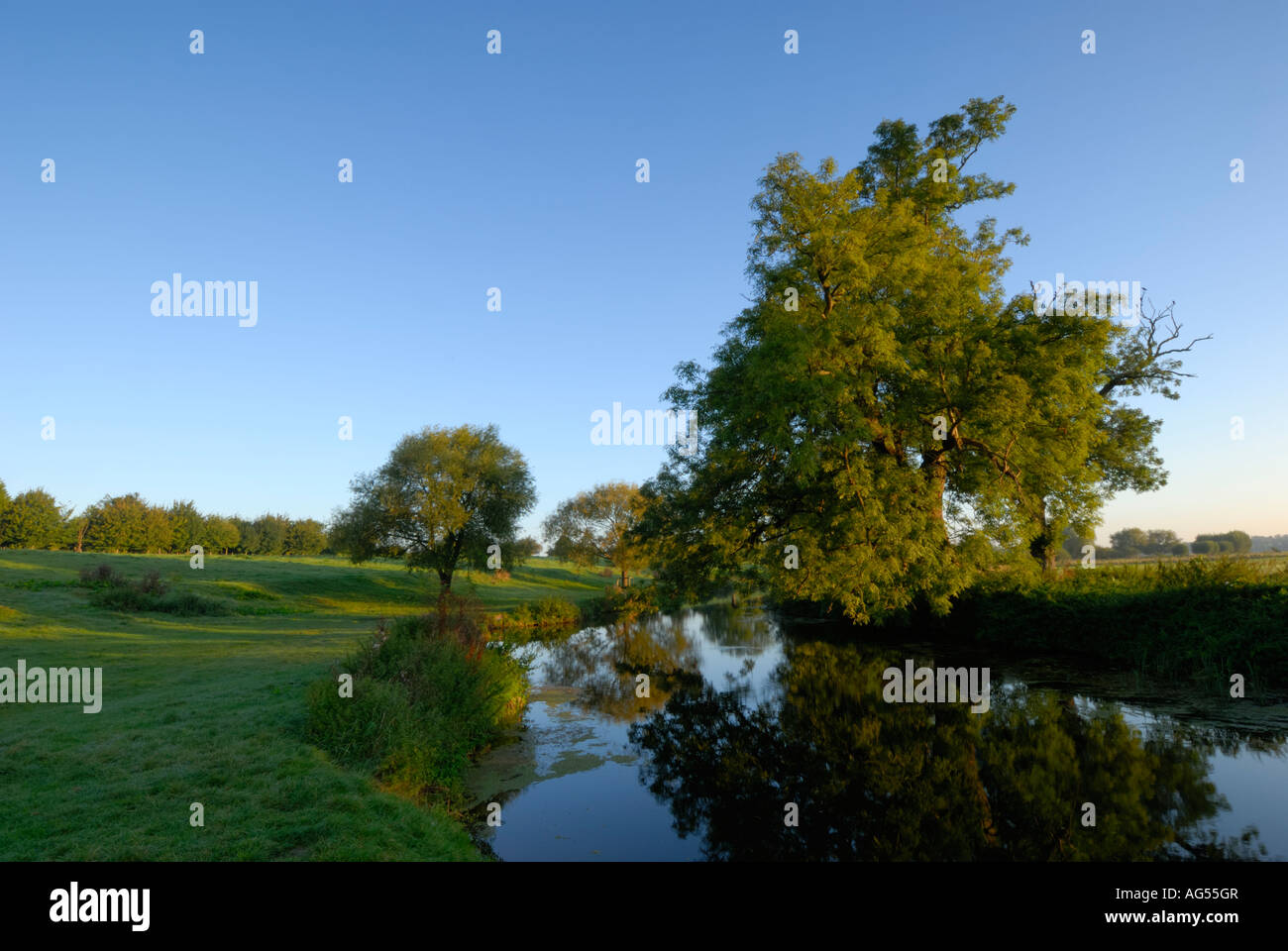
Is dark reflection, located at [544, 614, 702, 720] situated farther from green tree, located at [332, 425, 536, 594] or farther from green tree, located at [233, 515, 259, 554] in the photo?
green tree, located at [233, 515, 259, 554]

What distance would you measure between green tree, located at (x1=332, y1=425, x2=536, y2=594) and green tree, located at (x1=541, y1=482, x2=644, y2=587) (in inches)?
768

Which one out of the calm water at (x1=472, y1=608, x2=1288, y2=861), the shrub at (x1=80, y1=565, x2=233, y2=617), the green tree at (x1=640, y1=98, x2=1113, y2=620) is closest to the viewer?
the calm water at (x1=472, y1=608, x2=1288, y2=861)

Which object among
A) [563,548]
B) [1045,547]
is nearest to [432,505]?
[563,548]

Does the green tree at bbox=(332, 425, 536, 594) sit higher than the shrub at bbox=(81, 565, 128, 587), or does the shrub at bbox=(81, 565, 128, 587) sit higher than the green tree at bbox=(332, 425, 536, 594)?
the green tree at bbox=(332, 425, 536, 594)

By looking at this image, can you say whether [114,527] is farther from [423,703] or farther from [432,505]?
[423,703]

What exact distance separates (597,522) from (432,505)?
2904 cm

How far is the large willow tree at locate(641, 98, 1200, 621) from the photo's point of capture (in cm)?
2064

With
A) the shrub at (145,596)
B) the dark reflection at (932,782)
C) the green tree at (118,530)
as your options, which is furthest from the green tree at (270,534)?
the dark reflection at (932,782)

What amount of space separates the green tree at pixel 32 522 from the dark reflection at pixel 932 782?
9367cm

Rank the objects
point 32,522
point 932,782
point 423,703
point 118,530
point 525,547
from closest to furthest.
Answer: point 932,782
point 423,703
point 525,547
point 32,522
point 118,530

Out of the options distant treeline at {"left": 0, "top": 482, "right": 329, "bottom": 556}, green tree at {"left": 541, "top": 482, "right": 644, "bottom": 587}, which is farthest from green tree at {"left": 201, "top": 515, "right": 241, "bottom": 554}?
green tree at {"left": 541, "top": 482, "right": 644, "bottom": 587}

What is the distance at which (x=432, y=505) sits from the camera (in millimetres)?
43062

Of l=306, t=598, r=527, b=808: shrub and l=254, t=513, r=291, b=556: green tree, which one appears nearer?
l=306, t=598, r=527, b=808: shrub

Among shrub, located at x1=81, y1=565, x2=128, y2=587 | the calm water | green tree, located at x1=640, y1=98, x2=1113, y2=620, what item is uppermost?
green tree, located at x1=640, y1=98, x2=1113, y2=620
